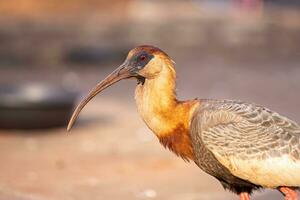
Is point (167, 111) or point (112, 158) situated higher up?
point (167, 111)

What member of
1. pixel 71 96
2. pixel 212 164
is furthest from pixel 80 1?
pixel 212 164

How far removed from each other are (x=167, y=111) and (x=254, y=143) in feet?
2.74

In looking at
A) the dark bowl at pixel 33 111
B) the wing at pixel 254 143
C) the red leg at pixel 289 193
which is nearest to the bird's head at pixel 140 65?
the wing at pixel 254 143

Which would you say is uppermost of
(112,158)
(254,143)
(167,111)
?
(167,111)

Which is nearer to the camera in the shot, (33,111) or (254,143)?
(254,143)

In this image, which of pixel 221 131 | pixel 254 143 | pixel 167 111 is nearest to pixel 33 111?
pixel 167 111

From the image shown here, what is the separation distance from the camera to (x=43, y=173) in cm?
1217

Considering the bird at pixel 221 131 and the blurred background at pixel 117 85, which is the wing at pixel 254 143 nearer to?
the bird at pixel 221 131

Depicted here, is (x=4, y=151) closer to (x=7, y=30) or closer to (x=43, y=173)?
(x=43, y=173)

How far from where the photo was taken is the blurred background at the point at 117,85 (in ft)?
39.0

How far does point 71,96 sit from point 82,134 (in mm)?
707

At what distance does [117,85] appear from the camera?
20281 millimetres

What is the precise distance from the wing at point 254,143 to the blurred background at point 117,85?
8.89ft

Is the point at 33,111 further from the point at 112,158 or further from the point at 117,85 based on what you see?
the point at 117,85
